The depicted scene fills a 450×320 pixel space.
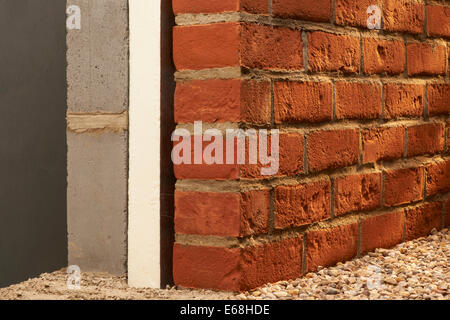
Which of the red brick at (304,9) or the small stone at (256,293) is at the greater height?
the red brick at (304,9)

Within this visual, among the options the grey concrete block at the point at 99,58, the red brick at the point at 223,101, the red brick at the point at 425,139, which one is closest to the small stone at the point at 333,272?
the red brick at the point at 223,101

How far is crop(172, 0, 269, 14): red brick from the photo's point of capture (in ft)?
5.41

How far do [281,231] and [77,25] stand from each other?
2.51ft

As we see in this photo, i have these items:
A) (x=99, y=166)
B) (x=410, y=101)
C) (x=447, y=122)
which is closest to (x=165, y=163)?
(x=99, y=166)

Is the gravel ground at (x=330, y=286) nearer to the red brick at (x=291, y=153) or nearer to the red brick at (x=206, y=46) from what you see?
the red brick at (x=291, y=153)

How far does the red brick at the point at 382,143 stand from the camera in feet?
6.88

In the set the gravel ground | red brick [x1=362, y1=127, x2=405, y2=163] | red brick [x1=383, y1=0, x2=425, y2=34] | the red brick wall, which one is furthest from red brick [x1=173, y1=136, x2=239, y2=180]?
red brick [x1=383, y1=0, x2=425, y2=34]

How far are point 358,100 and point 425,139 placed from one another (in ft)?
1.52

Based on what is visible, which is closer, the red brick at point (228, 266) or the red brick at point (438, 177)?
the red brick at point (228, 266)

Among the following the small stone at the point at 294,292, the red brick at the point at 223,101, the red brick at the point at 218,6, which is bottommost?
the small stone at the point at 294,292

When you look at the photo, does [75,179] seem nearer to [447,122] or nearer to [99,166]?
[99,166]

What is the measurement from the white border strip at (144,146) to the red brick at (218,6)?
0.06 metres

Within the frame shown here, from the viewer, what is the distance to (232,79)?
1657mm

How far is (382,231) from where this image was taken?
86.5 inches
